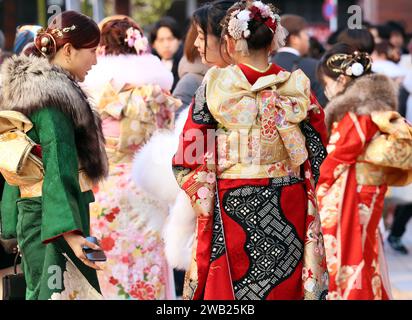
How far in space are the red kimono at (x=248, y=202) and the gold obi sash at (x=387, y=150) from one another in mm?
1861

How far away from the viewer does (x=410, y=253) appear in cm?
959

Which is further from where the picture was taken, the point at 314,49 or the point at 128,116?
the point at 314,49

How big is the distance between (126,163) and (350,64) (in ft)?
5.29

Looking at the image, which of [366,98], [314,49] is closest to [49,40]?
[366,98]

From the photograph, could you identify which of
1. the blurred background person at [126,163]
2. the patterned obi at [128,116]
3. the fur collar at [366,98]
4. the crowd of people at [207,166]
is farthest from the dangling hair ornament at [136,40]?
the fur collar at [366,98]

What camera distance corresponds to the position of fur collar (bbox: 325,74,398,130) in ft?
20.5

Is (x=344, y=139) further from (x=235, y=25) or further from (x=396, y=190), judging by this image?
(x=396, y=190)

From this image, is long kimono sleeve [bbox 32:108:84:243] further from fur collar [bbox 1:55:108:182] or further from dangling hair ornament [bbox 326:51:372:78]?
dangling hair ornament [bbox 326:51:372:78]

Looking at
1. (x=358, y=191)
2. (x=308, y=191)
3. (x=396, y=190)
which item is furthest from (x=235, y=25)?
(x=396, y=190)

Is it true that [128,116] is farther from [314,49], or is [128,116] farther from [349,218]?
[314,49]

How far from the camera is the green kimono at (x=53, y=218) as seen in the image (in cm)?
419

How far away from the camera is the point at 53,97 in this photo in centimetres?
427

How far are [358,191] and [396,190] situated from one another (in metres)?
3.03

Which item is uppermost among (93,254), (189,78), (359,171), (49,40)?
(49,40)
